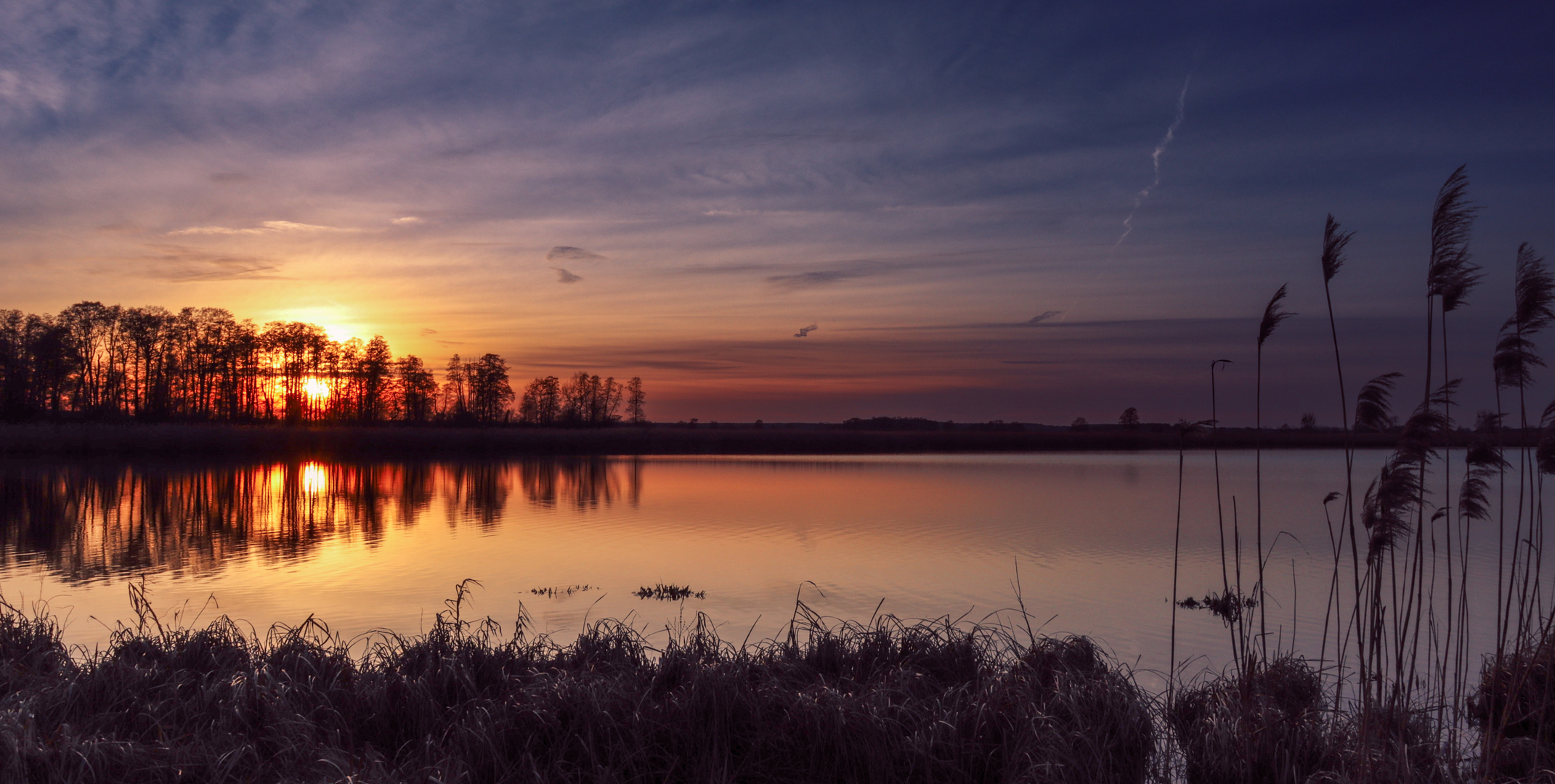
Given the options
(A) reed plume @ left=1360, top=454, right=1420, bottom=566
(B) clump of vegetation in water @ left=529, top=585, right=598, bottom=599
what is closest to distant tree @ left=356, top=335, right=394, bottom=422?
(B) clump of vegetation in water @ left=529, top=585, right=598, bottom=599

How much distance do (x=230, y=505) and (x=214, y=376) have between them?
6527 cm

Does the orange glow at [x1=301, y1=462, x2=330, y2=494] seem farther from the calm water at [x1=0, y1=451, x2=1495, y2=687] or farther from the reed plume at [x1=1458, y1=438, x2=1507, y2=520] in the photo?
the reed plume at [x1=1458, y1=438, x2=1507, y2=520]

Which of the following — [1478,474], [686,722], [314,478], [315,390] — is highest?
[315,390]

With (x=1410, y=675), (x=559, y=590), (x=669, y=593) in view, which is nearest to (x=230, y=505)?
(x=559, y=590)

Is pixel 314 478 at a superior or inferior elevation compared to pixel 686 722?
inferior

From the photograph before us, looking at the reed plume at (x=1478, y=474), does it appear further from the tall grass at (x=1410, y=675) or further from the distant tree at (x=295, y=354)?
the distant tree at (x=295, y=354)

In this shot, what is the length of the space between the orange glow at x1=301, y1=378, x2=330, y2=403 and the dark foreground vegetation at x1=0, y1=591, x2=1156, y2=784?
90.8 metres

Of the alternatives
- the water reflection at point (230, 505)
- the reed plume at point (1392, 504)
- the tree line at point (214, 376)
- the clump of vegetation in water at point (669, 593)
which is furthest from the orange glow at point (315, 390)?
the reed plume at point (1392, 504)

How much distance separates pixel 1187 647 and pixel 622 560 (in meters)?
11.0

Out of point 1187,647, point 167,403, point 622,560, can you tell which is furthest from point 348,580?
point 167,403

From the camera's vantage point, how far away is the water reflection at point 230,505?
58.5 ft

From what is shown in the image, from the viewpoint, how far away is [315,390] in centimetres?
8962

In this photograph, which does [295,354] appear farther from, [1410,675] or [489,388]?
[1410,675]

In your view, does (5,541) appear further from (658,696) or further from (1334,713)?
(1334,713)
